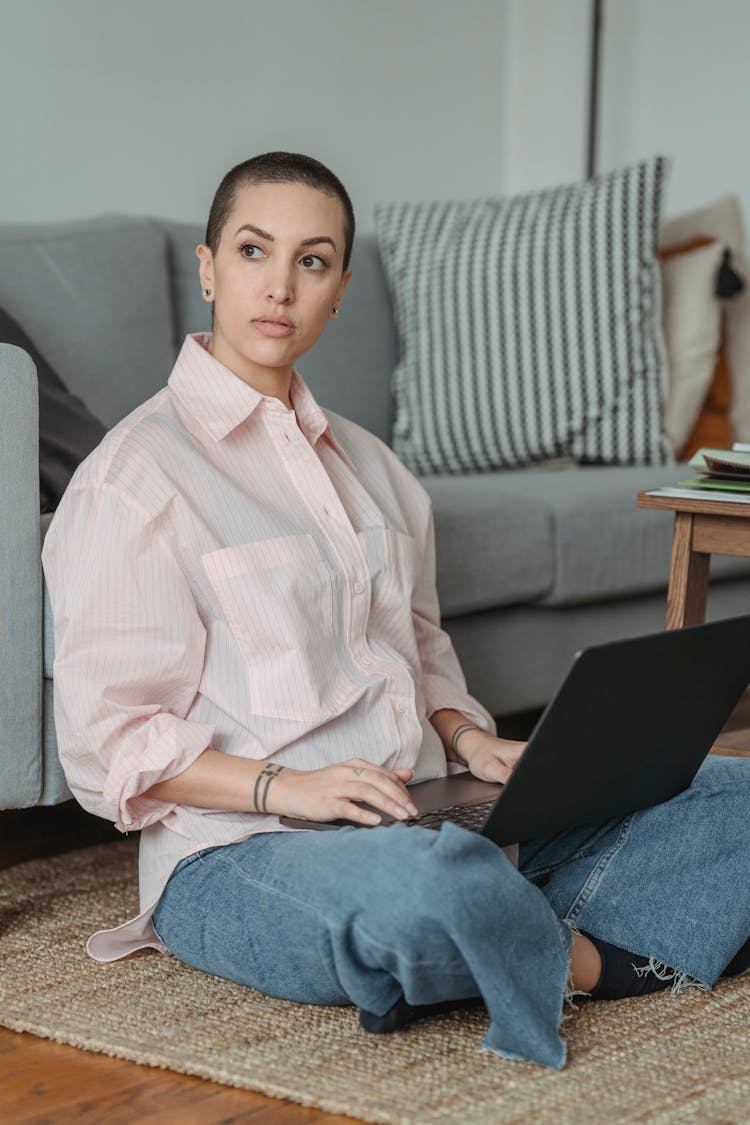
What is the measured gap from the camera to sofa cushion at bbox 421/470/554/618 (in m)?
2.07

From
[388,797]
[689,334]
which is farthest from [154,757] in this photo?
[689,334]

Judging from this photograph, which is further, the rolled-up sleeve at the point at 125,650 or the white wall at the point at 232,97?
the white wall at the point at 232,97

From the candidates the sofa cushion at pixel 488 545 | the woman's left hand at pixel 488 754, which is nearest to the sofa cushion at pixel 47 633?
the woman's left hand at pixel 488 754

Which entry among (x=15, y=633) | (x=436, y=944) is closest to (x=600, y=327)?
(x=15, y=633)

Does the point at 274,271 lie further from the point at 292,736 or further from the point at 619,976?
the point at 619,976

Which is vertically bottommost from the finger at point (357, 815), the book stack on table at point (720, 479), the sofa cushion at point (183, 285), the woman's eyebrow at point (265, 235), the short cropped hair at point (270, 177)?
the finger at point (357, 815)

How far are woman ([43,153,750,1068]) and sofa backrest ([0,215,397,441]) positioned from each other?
71cm

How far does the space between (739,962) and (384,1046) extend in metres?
0.39

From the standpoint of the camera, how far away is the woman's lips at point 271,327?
4.61 feet

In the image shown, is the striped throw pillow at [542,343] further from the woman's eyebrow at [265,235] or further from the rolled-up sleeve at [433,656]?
the woman's eyebrow at [265,235]

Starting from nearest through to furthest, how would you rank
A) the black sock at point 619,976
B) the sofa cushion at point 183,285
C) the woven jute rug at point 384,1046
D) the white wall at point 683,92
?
1. the woven jute rug at point 384,1046
2. the black sock at point 619,976
3. the sofa cushion at point 183,285
4. the white wall at point 683,92

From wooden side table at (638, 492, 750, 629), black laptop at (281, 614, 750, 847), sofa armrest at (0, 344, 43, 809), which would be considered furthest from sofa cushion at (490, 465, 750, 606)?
sofa armrest at (0, 344, 43, 809)

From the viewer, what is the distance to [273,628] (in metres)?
1.34

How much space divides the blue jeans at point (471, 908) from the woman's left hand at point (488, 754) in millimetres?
82
